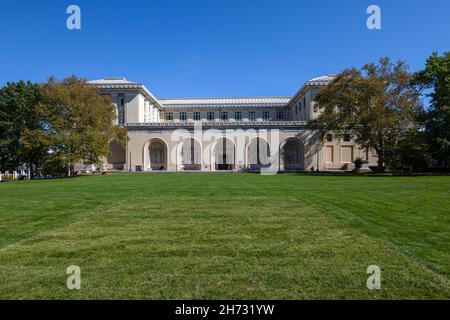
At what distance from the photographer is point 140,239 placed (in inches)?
251

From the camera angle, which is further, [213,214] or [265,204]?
[265,204]

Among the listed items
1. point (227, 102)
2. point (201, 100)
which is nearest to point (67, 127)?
point (227, 102)

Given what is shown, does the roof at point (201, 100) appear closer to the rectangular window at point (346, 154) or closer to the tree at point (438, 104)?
the rectangular window at point (346, 154)

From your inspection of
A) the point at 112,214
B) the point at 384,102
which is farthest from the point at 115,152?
the point at 112,214

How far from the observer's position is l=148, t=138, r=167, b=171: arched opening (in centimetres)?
5922

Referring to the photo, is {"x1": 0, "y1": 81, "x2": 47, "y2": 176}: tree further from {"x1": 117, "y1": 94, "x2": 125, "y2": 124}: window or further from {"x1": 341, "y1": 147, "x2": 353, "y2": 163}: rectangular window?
{"x1": 341, "y1": 147, "x2": 353, "y2": 163}: rectangular window

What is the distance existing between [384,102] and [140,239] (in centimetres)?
3575

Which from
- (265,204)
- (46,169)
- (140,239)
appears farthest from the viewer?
(46,169)

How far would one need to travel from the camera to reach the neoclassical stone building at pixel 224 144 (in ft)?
183

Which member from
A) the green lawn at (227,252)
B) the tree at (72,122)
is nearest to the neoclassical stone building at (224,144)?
the tree at (72,122)

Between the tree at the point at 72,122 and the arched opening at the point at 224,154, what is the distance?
2325cm

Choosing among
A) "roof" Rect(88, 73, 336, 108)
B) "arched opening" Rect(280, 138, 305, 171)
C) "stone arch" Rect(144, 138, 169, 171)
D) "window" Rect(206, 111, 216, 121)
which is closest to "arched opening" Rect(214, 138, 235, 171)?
"arched opening" Rect(280, 138, 305, 171)
